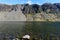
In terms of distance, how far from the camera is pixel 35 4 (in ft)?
38.3

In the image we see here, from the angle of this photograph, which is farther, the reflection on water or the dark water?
the dark water

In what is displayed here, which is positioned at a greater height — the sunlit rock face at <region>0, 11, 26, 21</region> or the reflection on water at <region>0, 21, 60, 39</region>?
the sunlit rock face at <region>0, 11, 26, 21</region>

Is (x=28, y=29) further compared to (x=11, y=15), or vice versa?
(x=11, y=15)

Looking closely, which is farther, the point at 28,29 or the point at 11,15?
the point at 11,15

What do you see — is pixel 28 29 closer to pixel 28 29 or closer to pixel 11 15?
pixel 28 29

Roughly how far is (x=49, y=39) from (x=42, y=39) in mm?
216

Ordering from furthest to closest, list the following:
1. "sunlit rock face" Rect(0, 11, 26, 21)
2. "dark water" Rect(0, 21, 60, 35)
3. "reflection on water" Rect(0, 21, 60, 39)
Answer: "sunlit rock face" Rect(0, 11, 26, 21)
"dark water" Rect(0, 21, 60, 35)
"reflection on water" Rect(0, 21, 60, 39)

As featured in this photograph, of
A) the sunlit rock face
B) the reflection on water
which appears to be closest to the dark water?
the reflection on water

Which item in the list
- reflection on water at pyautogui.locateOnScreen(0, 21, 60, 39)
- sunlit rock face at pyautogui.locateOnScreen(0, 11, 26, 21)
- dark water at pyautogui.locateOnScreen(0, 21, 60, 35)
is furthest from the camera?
sunlit rock face at pyautogui.locateOnScreen(0, 11, 26, 21)

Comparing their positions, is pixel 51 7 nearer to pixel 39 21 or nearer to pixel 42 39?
pixel 39 21

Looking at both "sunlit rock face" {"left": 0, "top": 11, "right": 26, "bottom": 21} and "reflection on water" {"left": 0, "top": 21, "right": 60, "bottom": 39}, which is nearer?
"reflection on water" {"left": 0, "top": 21, "right": 60, "bottom": 39}

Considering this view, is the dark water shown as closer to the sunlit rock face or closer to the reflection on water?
the reflection on water

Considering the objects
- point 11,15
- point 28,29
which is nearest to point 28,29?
point 28,29

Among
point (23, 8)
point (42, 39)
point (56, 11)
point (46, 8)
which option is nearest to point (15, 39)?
point (42, 39)
